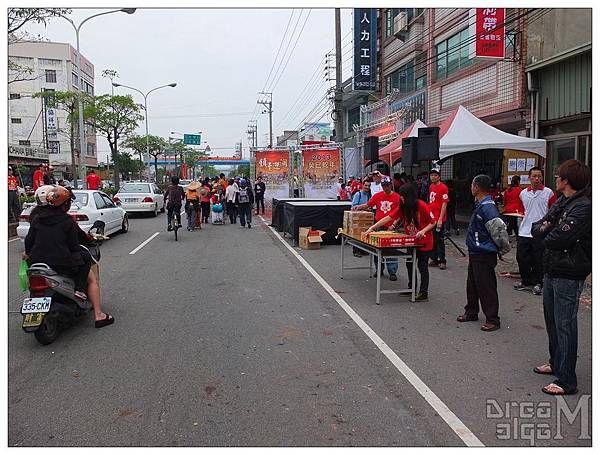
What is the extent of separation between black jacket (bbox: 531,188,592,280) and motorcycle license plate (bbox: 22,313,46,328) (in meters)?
4.59

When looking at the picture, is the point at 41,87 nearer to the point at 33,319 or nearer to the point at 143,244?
the point at 143,244

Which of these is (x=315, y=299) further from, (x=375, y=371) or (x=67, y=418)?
(x=67, y=418)

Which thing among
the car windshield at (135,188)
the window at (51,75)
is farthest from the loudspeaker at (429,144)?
the window at (51,75)

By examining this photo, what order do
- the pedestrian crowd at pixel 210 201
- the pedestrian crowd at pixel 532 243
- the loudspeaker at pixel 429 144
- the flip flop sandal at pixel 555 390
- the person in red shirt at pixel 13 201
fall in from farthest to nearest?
the person in red shirt at pixel 13 201
the pedestrian crowd at pixel 210 201
the loudspeaker at pixel 429 144
the flip flop sandal at pixel 555 390
the pedestrian crowd at pixel 532 243

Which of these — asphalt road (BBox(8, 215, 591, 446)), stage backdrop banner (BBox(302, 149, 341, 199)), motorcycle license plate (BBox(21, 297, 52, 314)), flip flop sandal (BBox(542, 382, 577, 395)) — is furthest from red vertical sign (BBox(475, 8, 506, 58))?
motorcycle license plate (BBox(21, 297, 52, 314))

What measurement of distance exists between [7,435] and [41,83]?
72686 mm

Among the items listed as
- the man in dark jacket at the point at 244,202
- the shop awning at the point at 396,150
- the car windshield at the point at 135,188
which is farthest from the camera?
the car windshield at the point at 135,188

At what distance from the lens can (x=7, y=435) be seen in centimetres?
333

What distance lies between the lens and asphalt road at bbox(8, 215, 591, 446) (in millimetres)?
3441

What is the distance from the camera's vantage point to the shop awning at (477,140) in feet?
42.7

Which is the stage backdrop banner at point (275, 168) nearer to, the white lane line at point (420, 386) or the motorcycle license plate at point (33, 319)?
the white lane line at point (420, 386)

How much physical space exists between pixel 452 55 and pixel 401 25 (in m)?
5.18

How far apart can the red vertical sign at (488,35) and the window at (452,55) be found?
9.66 ft

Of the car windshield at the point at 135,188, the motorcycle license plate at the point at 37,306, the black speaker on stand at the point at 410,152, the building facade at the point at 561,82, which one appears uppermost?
the building facade at the point at 561,82
